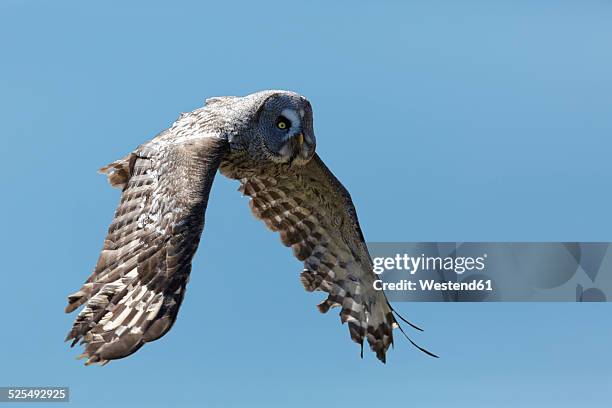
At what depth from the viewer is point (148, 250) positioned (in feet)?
37.0

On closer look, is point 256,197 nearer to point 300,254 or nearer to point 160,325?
point 300,254

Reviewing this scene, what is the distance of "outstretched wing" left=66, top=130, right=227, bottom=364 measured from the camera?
1052 centimetres

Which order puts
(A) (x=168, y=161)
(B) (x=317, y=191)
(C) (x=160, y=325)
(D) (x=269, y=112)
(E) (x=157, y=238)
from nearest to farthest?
(C) (x=160, y=325)
(E) (x=157, y=238)
(A) (x=168, y=161)
(D) (x=269, y=112)
(B) (x=317, y=191)

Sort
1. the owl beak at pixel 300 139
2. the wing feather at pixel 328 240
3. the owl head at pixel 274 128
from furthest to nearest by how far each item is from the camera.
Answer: the wing feather at pixel 328 240
the owl beak at pixel 300 139
the owl head at pixel 274 128

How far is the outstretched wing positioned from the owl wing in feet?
5.36

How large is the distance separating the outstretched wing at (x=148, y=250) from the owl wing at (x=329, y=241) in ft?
5.36

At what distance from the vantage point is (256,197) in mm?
14273

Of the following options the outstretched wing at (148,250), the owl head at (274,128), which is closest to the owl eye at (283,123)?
the owl head at (274,128)

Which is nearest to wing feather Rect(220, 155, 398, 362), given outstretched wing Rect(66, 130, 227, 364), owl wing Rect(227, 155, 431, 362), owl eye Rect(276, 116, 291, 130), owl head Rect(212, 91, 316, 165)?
owl wing Rect(227, 155, 431, 362)

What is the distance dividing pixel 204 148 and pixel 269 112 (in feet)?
3.59

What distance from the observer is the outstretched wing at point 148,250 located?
1052 cm

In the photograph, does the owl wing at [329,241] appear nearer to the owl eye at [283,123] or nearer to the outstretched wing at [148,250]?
the owl eye at [283,123]

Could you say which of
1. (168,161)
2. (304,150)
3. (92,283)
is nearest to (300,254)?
(304,150)

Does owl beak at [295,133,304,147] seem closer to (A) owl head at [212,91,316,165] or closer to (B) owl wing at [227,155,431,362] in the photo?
(A) owl head at [212,91,316,165]
